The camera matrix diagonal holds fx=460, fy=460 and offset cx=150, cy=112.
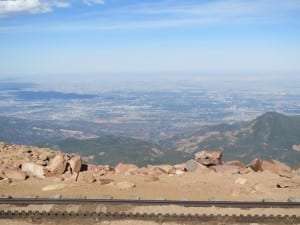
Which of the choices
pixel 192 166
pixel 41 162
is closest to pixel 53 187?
pixel 41 162

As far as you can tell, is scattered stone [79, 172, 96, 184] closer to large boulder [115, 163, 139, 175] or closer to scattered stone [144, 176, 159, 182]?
large boulder [115, 163, 139, 175]

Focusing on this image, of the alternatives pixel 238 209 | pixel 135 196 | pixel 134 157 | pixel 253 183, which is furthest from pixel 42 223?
pixel 134 157

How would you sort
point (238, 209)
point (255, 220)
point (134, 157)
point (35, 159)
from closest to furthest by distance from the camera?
1. point (255, 220)
2. point (238, 209)
3. point (35, 159)
4. point (134, 157)

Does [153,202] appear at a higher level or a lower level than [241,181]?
higher

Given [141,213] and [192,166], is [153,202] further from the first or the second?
[192,166]

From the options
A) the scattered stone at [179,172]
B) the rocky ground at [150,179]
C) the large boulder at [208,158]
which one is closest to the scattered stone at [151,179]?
the rocky ground at [150,179]

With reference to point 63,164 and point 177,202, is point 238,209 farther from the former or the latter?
point 63,164

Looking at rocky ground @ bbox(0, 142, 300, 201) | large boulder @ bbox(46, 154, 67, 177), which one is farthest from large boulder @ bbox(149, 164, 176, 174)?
large boulder @ bbox(46, 154, 67, 177)
